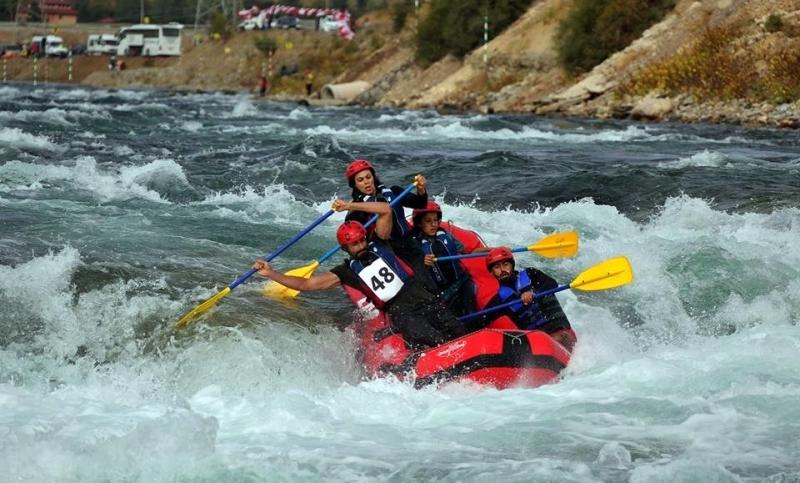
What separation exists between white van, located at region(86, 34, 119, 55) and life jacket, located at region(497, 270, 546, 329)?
230 ft

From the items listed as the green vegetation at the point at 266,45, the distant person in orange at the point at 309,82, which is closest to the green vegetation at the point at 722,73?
the distant person in orange at the point at 309,82

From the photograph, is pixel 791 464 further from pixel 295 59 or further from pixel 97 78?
pixel 97 78

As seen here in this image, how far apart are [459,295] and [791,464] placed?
294 centimetres

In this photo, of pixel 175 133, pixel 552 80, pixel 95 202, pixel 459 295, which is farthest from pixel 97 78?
pixel 459 295

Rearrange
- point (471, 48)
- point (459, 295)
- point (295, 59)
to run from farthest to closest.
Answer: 1. point (295, 59)
2. point (471, 48)
3. point (459, 295)

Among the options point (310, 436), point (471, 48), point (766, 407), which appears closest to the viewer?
point (310, 436)

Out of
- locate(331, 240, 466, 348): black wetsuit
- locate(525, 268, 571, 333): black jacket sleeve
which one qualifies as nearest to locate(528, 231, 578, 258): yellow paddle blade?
locate(525, 268, 571, 333): black jacket sleeve

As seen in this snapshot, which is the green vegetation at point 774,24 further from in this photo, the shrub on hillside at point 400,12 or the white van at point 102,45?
the white van at point 102,45

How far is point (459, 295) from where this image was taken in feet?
25.4

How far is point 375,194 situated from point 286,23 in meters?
63.5

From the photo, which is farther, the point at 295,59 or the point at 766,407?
the point at 295,59

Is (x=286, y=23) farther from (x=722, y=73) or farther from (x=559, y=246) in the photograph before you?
(x=559, y=246)

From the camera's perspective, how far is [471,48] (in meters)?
36.0

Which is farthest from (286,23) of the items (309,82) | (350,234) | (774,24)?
(350,234)
